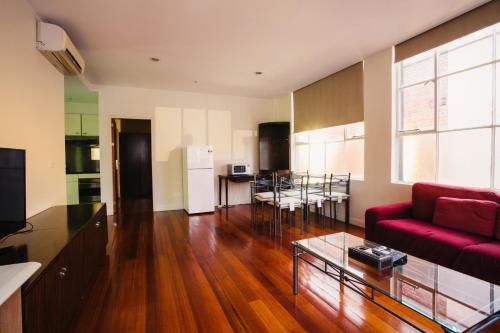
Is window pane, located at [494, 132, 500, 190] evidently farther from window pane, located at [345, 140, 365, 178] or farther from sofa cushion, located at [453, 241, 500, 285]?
window pane, located at [345, 140, 365, 178]

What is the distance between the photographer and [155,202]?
5559mm

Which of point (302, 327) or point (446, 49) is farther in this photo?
point (446, 49)

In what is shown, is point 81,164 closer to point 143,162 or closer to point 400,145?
point 143,162

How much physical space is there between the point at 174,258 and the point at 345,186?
3.10 meters

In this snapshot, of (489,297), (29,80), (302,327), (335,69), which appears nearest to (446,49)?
(335,69)

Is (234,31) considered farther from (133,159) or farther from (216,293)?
(133,159)

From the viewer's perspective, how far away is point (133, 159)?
818 cm

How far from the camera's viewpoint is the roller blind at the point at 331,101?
13.5 feet

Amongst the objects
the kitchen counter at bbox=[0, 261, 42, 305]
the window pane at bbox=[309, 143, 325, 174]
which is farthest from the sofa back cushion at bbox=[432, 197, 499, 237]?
the kitchen counter at bbox=[0, 261, 42, 305]

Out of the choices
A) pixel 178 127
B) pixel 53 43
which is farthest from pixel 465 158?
pixel 178 127

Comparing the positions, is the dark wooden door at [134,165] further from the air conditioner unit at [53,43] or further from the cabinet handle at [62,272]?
the cabinet handle at [62,272]

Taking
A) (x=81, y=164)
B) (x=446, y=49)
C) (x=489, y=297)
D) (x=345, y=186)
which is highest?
(x=446, y=49)

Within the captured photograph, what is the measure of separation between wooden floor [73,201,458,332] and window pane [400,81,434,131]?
222 cm

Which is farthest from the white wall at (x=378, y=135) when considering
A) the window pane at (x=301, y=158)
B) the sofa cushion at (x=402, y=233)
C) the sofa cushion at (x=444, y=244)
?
the window pane at (x=301, y=158)
